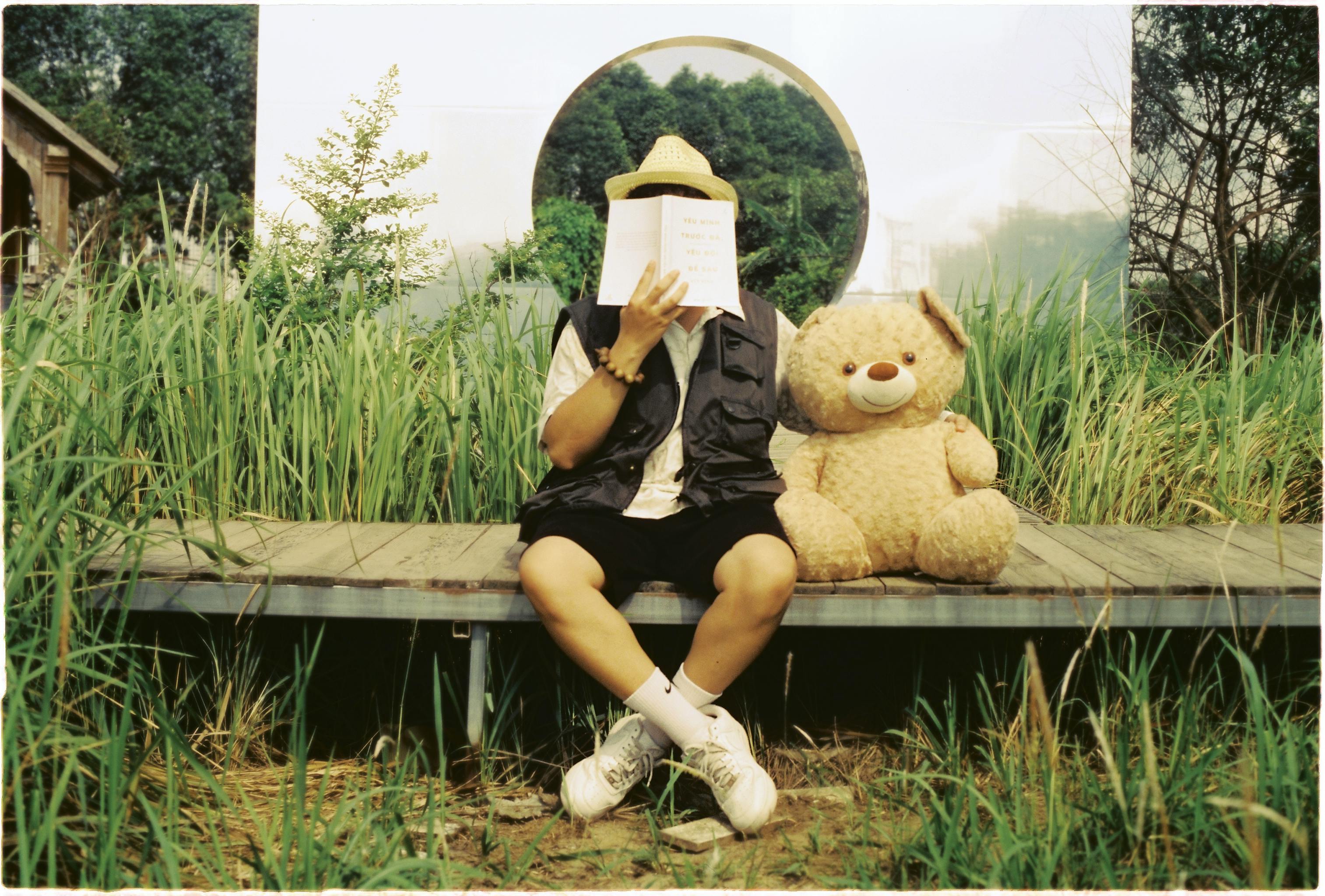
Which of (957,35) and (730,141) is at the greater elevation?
(730,141)

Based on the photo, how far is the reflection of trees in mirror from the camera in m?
9.59

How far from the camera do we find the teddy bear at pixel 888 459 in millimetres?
1891

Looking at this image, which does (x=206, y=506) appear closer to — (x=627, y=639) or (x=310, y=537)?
(x=310, y=537)

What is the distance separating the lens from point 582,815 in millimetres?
1807

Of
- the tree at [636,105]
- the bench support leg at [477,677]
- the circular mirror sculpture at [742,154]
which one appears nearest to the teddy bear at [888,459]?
the bench support leg at [477,677]

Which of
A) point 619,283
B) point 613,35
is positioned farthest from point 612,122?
point 619,283

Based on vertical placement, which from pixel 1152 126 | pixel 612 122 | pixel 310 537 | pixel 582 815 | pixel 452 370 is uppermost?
pixel 612 122

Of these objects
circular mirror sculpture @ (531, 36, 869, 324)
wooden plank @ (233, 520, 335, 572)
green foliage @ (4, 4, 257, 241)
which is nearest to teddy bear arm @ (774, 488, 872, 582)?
wooden plank @ (233, 520, 335, 572)

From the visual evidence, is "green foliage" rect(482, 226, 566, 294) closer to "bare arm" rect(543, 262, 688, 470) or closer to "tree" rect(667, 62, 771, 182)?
"bare arm" rect(543, 262, 688, 470)

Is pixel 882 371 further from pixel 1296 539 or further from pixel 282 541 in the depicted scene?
pixel 282 541

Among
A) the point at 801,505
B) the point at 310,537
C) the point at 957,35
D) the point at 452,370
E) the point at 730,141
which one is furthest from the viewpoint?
the point at 730,141

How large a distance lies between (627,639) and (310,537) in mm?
915

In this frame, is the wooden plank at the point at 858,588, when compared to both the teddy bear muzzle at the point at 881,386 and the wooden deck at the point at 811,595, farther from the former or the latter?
the teddy bear muzzle at the point at 881,386

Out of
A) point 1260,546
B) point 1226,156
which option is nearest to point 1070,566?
point 1260,546
